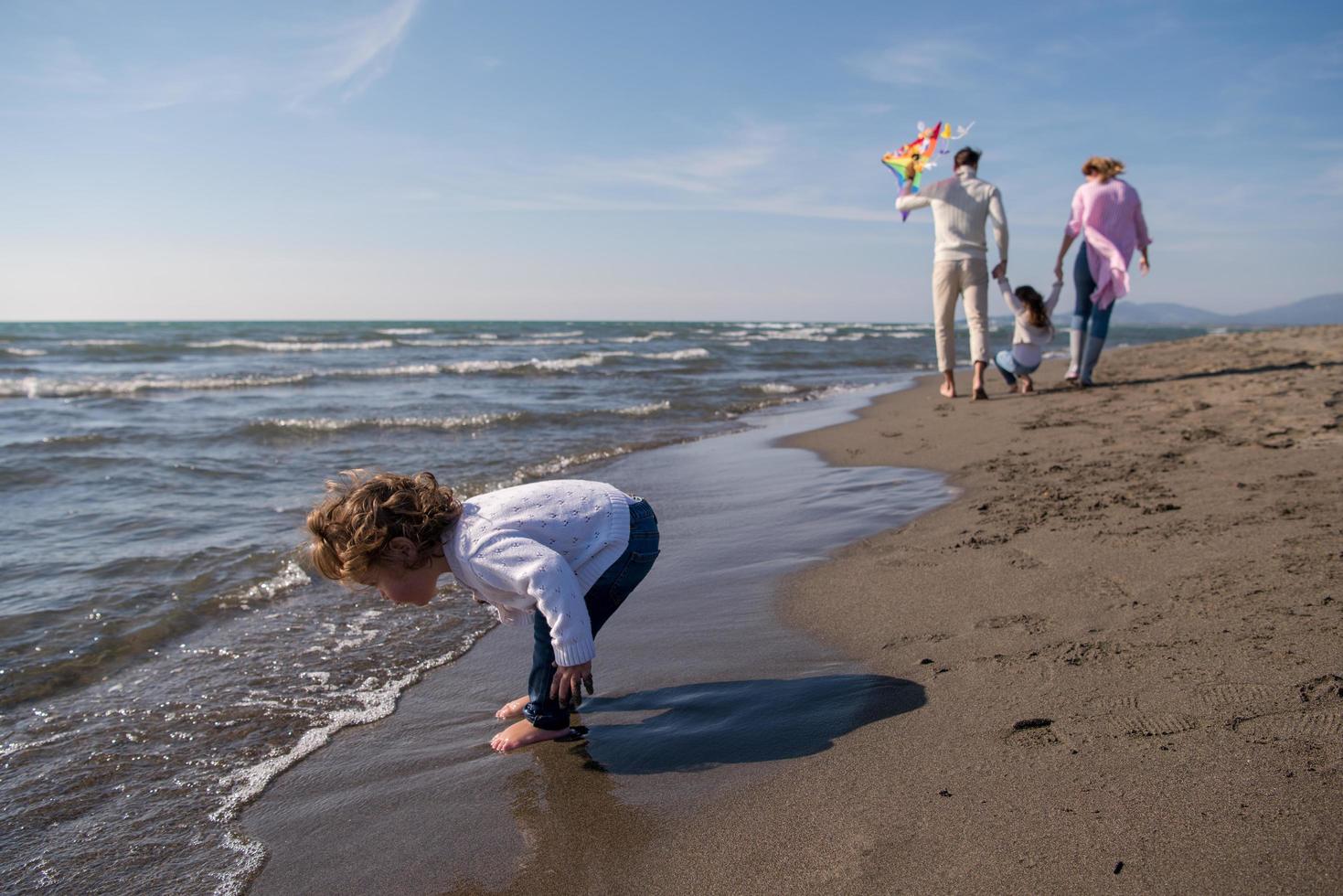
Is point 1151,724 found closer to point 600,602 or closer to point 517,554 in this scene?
point 600,602

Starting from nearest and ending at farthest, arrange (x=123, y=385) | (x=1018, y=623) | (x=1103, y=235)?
(x=1018, y=623)
(x=1103, y=235)
(x=123, y=385)

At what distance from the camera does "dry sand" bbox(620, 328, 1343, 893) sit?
5.10 ft

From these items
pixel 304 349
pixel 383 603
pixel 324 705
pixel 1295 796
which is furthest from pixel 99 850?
pixel 304 349

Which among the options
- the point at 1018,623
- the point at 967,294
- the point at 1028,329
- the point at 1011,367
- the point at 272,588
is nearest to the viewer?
the point at 1018,623

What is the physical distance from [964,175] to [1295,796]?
6960 millimetres

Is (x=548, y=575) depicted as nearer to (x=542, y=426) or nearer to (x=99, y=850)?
(x=99, y=850)

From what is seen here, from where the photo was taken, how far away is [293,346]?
26.4 metres

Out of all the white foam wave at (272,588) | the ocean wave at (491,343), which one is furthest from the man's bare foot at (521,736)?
the ocean wave at (491,343)

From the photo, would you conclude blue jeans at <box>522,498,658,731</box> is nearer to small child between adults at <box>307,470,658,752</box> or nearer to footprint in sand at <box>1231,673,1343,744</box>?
small child between adults at <box>307,470,658,752</box>

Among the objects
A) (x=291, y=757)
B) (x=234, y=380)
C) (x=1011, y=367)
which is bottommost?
(x=291, y=757)

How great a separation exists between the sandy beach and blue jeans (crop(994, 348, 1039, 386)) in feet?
15.3

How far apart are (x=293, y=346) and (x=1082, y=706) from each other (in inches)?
1095

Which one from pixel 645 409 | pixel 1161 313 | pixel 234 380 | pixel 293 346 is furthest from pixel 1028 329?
pixel 1161 313

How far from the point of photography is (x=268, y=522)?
519cm
